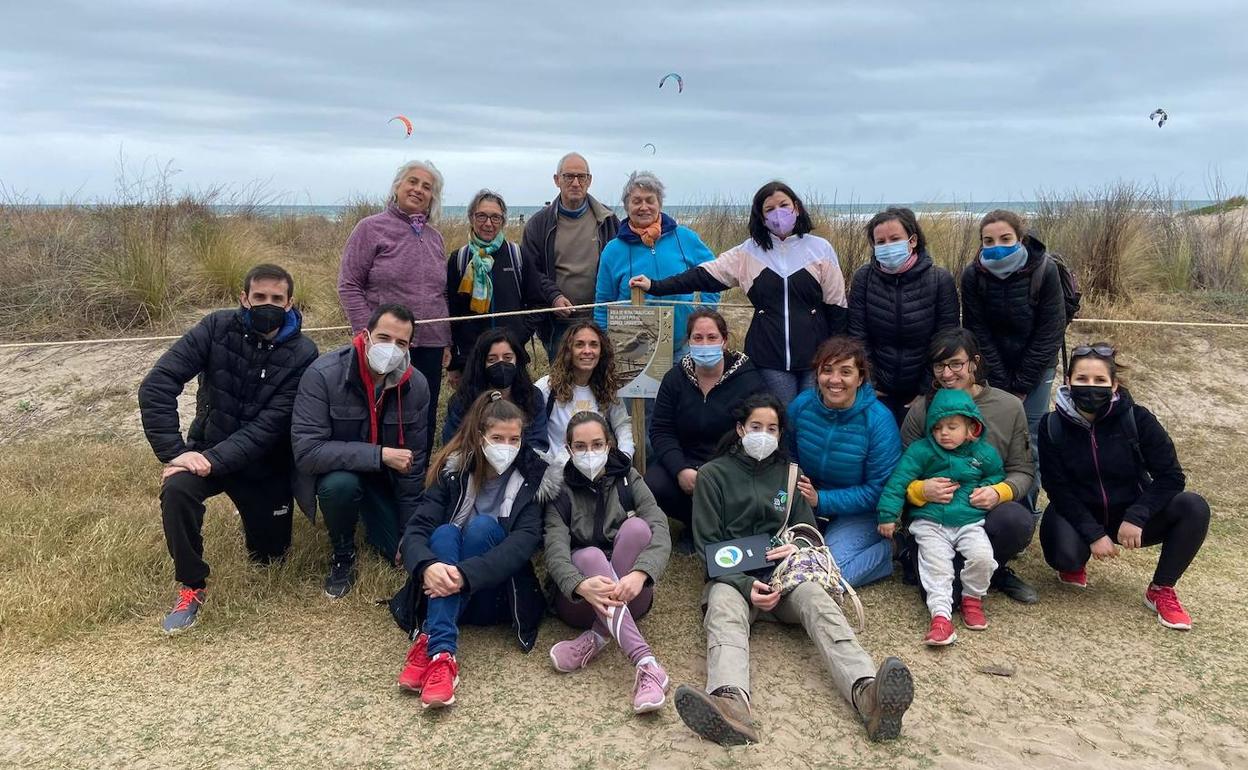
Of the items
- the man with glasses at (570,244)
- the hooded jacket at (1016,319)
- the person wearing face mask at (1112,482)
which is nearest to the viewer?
the person wearing face mask at (1112,482)

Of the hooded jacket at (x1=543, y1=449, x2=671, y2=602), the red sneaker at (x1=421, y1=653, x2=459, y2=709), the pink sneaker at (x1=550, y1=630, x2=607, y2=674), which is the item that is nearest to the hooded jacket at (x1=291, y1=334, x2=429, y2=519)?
the hooded jacket at (x1=543, y1=449, x2=671, y2=602)

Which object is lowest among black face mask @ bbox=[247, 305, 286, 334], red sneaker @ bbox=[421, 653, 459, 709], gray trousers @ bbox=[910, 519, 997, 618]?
red sneaker @ bbox=[421, 653, 459, 709]

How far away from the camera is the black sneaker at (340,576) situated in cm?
409

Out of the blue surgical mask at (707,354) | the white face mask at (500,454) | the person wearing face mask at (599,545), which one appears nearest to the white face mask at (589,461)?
the person wearing face mask at (599,545)

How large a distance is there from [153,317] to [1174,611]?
8.68 metres

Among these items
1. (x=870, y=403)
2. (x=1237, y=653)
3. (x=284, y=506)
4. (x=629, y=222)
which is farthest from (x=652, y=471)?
(x=1237, y=653)

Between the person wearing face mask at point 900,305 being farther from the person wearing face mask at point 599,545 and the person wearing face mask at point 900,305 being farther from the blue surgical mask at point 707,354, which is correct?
the person wearing face mask at point 599,545

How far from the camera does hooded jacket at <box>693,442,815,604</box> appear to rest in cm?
379

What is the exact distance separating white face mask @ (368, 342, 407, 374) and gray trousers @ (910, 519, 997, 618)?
8.84 feet

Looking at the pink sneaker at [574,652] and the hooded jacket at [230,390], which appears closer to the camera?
the pink sneaker at [574,652]

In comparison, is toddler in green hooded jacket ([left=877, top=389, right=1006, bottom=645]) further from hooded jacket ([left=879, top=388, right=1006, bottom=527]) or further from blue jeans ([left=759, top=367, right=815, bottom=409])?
blue jeans ([left=759, top=367, right=815, bottom=409])

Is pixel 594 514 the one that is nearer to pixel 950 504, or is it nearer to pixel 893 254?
pixel 950 504

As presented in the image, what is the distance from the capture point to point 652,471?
456 cm

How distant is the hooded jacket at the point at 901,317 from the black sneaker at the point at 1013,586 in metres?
1.04
